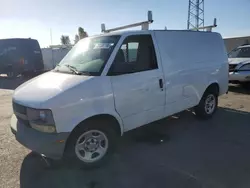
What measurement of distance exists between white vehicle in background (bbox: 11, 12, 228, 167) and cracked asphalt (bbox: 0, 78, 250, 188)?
372 millimetres

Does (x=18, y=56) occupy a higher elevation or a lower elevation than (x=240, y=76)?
higher

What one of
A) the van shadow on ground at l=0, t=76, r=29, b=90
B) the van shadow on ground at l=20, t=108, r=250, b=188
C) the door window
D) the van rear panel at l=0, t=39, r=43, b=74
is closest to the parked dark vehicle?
the van rear panel at l=0, t=39, r=43, b=74

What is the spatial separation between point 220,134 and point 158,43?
226 centimetres

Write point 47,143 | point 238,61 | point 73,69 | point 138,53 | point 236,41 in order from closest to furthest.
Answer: point 47,143
point 73,69
point 138,53
point 238,61
point 236,41

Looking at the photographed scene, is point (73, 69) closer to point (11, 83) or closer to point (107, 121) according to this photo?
point (107, 121)

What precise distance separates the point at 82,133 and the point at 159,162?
132 cm

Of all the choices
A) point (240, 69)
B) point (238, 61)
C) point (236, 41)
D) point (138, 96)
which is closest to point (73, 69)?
point (138, 96)

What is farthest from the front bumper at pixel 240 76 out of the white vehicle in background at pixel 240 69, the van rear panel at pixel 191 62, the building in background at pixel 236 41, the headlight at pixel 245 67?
the building in background at pixel 236 41

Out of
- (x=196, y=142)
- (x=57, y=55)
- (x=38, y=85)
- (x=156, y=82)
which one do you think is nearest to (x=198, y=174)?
(x=196, y=142)

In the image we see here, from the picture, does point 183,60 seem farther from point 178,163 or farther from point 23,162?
point 23,162

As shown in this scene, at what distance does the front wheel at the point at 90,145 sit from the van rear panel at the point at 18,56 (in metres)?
12.1

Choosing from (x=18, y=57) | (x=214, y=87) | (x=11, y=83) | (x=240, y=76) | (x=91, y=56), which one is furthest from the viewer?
(x=18, y=57)

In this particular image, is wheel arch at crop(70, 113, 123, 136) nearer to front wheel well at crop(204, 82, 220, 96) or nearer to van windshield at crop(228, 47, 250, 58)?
front wheel well at crop(204, 82, 220, 96)

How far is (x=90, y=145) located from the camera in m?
3.50
